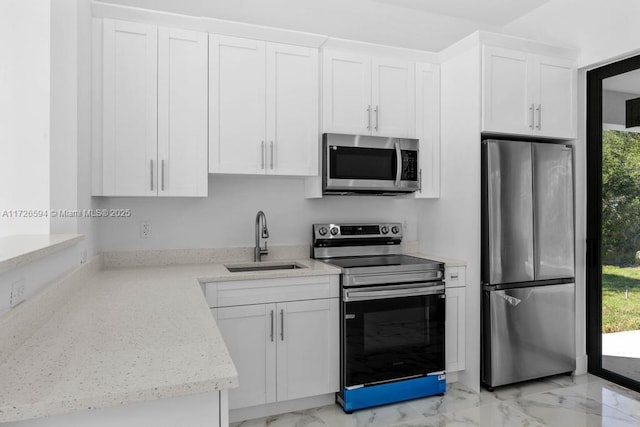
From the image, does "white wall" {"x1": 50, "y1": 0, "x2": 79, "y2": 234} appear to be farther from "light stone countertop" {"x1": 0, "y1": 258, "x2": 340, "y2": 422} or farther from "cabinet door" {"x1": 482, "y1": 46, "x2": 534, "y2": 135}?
"cabinet door" {"x1": 482, "y1": 46, "x2": 534, "y2": 135}

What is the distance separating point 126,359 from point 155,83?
6.31 feet

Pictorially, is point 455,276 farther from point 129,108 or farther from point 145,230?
point 129,108

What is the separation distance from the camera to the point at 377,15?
11.5ft

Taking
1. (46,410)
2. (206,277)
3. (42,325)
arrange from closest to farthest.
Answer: (46,410) < (42,325) < (206,277)

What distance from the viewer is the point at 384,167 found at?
3.08 meters

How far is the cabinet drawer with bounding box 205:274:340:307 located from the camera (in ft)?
8.13

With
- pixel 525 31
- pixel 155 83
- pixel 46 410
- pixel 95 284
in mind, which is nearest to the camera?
pixel 46 410

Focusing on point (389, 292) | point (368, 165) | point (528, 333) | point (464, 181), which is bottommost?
point (528, 333)

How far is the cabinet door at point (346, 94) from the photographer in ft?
9.75

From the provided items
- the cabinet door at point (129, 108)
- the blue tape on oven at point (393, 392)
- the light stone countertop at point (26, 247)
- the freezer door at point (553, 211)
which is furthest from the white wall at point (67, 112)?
the freezer door at point (553, 211)

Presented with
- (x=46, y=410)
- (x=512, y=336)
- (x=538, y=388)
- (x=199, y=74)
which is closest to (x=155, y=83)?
(x=199, y=74)

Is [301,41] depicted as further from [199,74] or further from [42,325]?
[42,325]

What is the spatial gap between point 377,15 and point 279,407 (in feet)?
9.61

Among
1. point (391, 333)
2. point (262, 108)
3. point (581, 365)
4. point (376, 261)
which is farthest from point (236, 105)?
point (581, 365)
